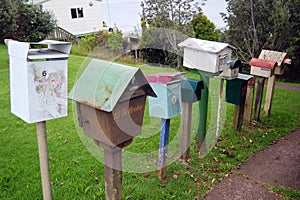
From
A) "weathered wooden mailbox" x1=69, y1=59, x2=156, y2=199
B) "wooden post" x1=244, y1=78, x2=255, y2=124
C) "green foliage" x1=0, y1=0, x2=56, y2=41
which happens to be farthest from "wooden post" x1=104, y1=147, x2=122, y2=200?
"green foliage" x1=0, y1=0, x2=56, y2=41

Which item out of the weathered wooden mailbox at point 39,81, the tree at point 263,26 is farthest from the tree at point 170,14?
the weathered wooden mailbox at point 39,81

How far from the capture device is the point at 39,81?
1708 mm

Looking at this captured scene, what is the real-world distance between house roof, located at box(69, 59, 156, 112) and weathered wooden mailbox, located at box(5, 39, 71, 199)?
126 millimetres

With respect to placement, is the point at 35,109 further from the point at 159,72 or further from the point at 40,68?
the point at 159,72

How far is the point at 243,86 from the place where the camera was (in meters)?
4.17

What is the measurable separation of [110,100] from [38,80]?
44 centimetres

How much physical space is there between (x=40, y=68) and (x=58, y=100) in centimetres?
24

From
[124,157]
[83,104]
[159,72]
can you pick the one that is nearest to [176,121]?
[124,157]

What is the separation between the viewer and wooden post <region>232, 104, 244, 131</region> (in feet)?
14.0

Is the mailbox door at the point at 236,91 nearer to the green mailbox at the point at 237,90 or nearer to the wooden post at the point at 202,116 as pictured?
the green mailbox at the point at 237,90

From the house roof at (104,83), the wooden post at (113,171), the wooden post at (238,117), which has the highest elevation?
the house roof at (104,83)

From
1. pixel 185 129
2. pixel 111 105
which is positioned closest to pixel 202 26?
Answer: pixel 185 129

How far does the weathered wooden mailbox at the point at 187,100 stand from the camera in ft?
9.79

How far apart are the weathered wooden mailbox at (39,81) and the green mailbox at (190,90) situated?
1446 millimetres
